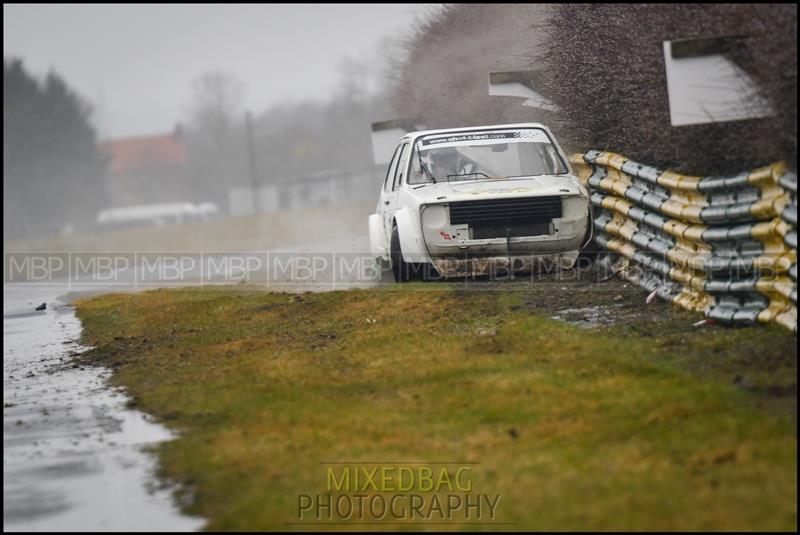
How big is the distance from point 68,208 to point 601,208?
71.4 metres

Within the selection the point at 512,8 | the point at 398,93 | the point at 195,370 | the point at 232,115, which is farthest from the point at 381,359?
the point at 232,115

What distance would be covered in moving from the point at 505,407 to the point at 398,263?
6.21 meters

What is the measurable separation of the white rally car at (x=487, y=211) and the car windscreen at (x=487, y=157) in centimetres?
1

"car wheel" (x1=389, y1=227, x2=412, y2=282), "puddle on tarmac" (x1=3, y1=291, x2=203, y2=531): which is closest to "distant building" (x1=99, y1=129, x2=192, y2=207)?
"car wheel" (x1=389, y1=227, x2=412, y2=282)

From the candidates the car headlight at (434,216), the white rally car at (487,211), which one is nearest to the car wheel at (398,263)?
the white rally car at (487,211)

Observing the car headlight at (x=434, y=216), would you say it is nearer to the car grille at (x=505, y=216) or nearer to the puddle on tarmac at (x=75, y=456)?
the car grille at (x=505, y=216)

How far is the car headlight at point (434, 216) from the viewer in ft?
42.1

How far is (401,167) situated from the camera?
47.5 ft

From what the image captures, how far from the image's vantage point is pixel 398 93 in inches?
1110

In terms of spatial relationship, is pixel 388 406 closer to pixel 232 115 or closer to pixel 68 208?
pixel 68 208

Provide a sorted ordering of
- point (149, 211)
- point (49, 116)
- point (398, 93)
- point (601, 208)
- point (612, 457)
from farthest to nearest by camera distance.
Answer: point (149, 211) → point (49, 116) → point (398, 93) → point (601, 208) → point (612, 457)

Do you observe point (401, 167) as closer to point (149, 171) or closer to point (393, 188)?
point (393, 188)

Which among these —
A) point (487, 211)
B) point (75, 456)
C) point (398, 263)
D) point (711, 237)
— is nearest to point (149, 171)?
point (398, 263)

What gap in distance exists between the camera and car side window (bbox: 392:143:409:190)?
14.3m
